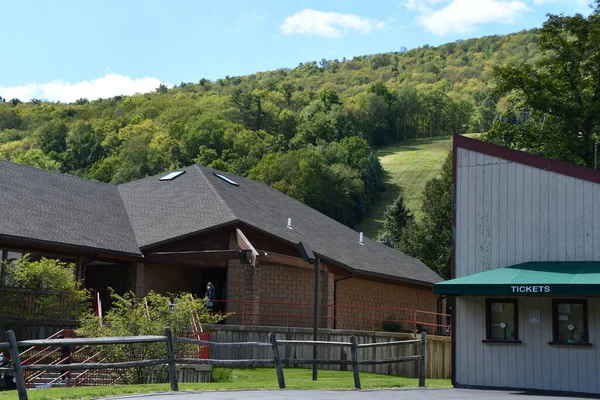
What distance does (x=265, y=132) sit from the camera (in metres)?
128

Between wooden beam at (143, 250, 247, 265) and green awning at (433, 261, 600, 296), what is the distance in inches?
358

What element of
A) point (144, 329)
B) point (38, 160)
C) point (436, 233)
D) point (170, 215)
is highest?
point (38, 160)

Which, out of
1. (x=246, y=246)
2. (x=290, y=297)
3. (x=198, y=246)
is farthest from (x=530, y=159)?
(x=198, y=246)

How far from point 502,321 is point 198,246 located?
12.0 meters

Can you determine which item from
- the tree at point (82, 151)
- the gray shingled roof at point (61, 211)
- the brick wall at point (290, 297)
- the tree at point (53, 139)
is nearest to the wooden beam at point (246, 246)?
the brick wall at point (290, 297)

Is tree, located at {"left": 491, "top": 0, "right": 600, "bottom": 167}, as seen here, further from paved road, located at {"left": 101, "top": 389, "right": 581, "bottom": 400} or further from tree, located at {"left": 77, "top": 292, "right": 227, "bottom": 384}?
paved road, located at {"left": 101, "top": 389, "right": 581, "bottom": 400}

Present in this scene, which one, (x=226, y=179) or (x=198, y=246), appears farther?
(x=226, y=179)

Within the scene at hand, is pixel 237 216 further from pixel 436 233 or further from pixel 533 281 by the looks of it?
pixel 436 233

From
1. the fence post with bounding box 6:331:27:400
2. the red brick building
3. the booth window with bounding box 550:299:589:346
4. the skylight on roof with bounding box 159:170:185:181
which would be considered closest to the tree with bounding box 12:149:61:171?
the skylight on roof with bounding box 159:170:185:181

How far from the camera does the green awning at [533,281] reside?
17.6 metres

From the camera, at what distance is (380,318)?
33750mm

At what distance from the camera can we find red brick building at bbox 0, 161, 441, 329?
26781 mm

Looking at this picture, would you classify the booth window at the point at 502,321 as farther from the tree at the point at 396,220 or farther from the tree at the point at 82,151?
the tree at the point at 82,151

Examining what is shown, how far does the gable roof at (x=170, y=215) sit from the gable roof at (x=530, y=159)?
8.73m
